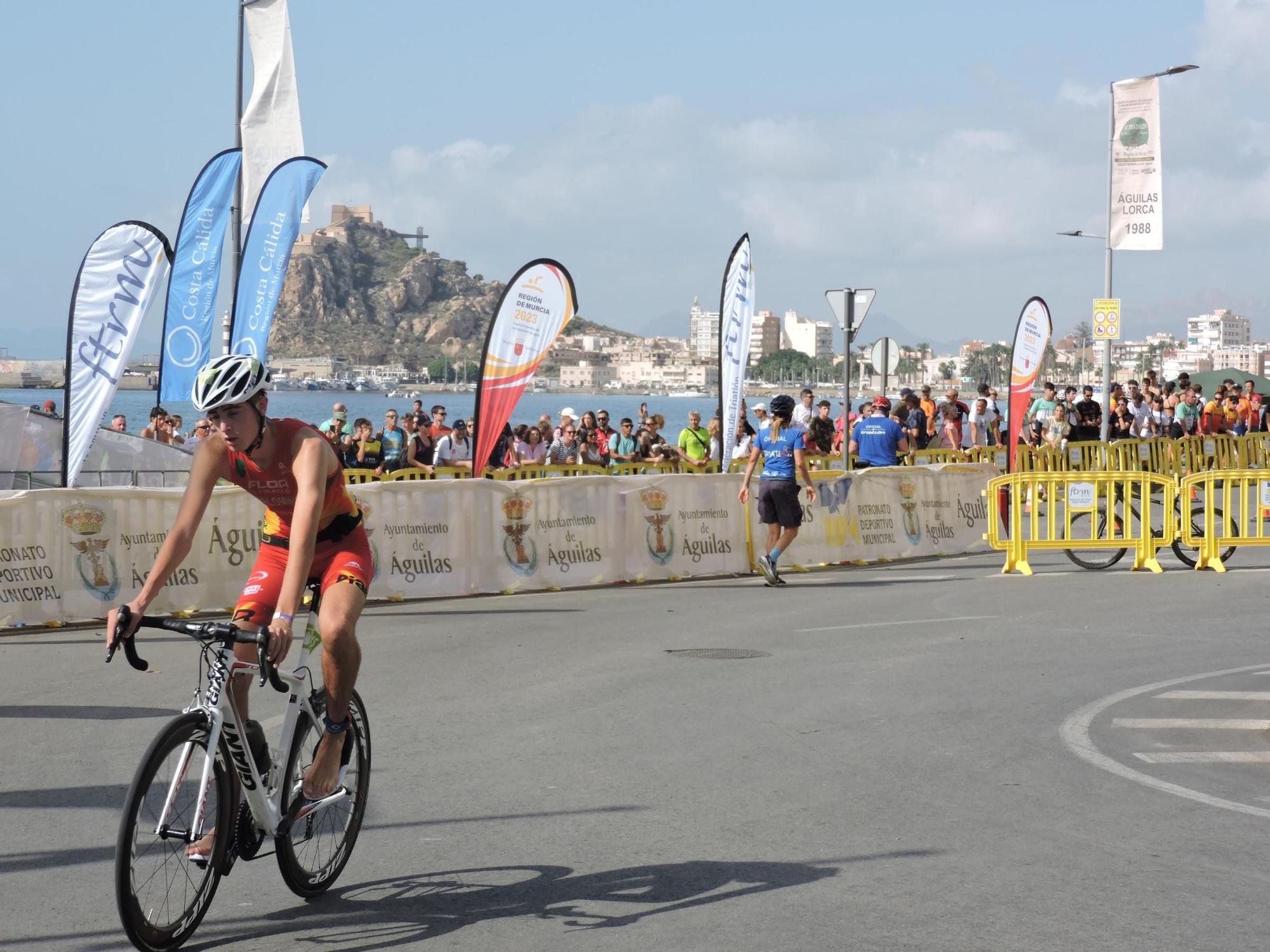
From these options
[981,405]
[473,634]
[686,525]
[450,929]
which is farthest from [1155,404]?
[450,929]

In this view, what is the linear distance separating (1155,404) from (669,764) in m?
24.9

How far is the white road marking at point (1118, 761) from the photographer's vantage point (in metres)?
6.70

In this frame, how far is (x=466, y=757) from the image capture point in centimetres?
752

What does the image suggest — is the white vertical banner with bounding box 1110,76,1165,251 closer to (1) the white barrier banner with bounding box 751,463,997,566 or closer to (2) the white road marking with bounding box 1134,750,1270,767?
(1) the white barrier banner with bounding box 751,463,997,566

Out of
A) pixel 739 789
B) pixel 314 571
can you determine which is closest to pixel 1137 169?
pixel 739 789

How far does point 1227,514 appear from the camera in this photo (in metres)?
16.8

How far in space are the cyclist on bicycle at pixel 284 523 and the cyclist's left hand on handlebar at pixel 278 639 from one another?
15cm

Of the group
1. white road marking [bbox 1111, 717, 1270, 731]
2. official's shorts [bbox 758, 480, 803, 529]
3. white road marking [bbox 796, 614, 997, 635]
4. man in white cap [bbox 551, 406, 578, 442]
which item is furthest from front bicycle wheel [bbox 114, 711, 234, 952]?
man in white cap [bbox 551, 406, 578, 442]

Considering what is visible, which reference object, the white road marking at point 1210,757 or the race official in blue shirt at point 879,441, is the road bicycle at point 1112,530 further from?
the white road marking at point 1210,757

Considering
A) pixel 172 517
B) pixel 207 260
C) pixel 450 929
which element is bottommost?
pixel 450 929

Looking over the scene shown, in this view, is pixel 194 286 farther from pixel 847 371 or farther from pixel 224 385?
pixel 224 385

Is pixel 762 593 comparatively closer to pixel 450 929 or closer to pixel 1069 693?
pixel 1069 693

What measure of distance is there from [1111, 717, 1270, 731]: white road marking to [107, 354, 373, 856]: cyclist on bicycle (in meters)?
4.98

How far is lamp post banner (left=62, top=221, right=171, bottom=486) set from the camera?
617 inches
